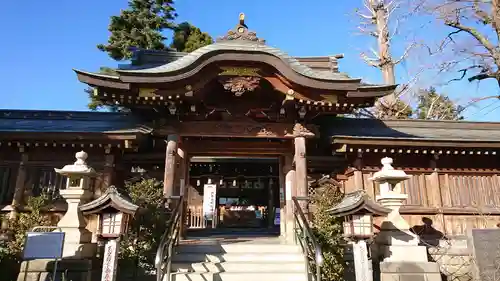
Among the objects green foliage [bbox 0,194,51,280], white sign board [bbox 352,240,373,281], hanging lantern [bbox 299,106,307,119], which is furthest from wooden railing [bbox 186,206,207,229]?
white sign board [bbox 352,240,373,281]

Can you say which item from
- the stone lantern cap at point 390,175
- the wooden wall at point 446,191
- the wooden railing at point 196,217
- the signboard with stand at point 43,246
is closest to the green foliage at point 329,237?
the stone lantern cap at point 390,175

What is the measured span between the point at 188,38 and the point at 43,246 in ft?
68.9

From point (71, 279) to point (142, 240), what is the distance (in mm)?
1469

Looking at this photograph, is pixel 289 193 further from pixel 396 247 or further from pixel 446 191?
pixel 446 191

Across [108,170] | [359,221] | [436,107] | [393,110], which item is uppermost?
[436,107]

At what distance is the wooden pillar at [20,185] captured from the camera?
8656 mm

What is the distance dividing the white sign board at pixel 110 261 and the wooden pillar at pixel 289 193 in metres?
4.30

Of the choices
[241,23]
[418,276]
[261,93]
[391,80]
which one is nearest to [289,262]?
[418,276]

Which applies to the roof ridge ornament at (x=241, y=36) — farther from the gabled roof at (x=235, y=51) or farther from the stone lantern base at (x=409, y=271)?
A: the stone lantern base at (x=409, y=271)

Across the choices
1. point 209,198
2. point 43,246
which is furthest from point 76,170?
point 209,198

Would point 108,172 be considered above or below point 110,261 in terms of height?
above

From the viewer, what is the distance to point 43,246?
6199mm

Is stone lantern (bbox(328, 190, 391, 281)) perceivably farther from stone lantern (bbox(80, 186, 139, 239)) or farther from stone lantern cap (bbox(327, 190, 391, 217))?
stone lantern (bbox(80, 186, 139, 239))

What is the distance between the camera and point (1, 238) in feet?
25.6
